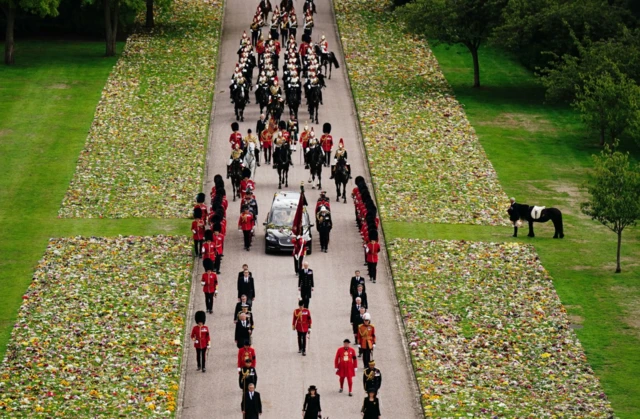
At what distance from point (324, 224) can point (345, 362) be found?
11740 millimetres

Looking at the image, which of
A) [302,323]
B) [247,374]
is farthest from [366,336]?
[247,374]

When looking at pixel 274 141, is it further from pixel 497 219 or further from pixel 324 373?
pixel 324 373

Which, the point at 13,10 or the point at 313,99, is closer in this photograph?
the point at 313,99

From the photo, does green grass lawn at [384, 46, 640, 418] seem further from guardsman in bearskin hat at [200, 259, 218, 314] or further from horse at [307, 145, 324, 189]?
guardsman in bearskin hat at [200, 259, 218, 314]

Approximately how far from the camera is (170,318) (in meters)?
38.4

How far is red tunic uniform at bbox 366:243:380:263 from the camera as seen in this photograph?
134 feet

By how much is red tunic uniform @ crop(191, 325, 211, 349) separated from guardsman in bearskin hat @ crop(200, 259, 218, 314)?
375 cm

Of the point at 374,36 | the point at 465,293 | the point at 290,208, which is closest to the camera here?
the point at 465,293

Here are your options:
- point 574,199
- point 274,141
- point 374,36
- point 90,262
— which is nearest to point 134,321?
point 90,262

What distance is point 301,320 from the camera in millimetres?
35219

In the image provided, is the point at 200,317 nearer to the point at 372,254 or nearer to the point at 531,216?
the point at 372,254

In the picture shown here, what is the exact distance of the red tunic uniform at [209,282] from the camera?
1486 inches

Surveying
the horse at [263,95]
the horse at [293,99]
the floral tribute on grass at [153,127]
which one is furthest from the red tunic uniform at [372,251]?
the horse at [293,99]

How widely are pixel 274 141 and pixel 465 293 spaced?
1331cm
